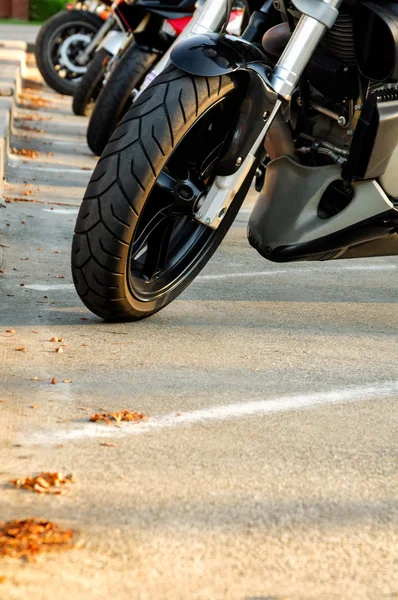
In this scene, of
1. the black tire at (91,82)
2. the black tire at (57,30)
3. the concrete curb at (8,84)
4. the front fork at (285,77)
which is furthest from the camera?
the black tire at (57,30)

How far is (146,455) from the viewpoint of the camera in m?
2.74

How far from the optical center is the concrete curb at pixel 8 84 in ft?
23.3

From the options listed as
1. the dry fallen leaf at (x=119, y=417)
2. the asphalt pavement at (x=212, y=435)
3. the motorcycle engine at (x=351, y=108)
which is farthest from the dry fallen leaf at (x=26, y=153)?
the dry fallen leaf at (x=119, y=417)

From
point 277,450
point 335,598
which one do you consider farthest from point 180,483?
point 335,598

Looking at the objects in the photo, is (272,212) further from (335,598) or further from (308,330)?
(335,598)

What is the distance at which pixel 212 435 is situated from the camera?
9.58 ft

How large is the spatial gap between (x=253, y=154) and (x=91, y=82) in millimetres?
5596

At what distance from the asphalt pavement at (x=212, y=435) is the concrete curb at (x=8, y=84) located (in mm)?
2170

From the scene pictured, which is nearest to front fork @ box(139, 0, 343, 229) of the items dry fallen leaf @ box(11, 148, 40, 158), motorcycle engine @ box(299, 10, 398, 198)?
motorcycle engine @ box(299, 10, 398, 198)

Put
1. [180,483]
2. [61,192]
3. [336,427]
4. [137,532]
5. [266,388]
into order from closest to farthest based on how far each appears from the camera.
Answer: [137,532]
[180,483]
[336,427]
[266,388]
[61,192]

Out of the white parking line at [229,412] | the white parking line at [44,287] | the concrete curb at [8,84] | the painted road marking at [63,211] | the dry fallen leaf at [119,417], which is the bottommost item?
the concrete curb at [8,84]

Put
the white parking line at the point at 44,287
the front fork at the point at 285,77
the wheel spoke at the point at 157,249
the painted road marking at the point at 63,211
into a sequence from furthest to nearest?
the painted road marking at the point at 63,211 < the white parking line at the point at 44,287 < the wheel spoke at the point at 157,249 < the front fork at the point at 285,77

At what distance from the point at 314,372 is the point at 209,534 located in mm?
1310

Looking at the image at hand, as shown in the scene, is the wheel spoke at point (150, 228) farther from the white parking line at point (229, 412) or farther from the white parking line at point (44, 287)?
the white parking line at point (229, 412)
